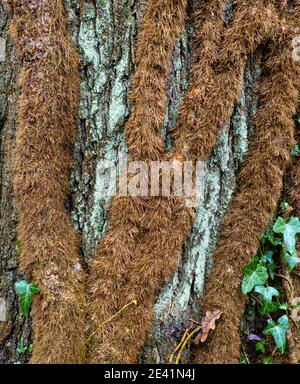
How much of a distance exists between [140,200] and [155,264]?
28cm

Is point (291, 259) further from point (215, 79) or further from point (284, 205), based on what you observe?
point (215, 79)

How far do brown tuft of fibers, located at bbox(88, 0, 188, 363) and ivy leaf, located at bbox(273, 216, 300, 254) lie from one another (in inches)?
17.3

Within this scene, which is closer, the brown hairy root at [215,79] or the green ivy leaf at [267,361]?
the brown hairy root at [215,79]

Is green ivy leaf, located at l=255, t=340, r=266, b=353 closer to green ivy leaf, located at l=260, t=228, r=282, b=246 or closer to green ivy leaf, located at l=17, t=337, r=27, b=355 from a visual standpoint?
green ivy leaf, located at l=260, t=228, r=282, b=246

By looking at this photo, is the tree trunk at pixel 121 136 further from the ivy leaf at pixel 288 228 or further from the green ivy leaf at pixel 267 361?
the green ivy leaf at pixel 267 361

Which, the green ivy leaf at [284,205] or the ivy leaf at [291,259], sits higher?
the green ivy leaf at [284,205]

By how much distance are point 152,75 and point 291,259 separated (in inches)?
41.1

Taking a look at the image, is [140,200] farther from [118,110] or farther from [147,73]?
[147,73]

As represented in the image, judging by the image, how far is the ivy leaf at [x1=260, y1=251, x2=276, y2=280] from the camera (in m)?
1.89

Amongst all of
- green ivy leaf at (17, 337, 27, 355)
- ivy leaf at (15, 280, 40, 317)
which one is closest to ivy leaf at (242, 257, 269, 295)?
ivy leaf at (15, 280, 40, 317)

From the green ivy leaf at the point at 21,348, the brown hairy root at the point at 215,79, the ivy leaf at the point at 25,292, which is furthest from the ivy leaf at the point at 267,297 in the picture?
the green ivy leaf at the point at 21,348

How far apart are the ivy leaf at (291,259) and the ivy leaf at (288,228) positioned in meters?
0.03

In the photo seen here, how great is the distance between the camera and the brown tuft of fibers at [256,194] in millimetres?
1828
